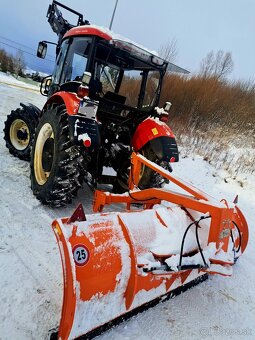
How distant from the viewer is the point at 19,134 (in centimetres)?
509

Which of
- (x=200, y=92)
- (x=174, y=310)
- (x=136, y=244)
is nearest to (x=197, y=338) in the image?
(x=174, y=310)

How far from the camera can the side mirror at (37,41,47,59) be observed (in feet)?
15.9

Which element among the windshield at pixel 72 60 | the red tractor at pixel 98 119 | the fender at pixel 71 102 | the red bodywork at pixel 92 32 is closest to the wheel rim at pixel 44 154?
the red tractor at pixel 98 119

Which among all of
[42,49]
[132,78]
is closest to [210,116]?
[132,78]

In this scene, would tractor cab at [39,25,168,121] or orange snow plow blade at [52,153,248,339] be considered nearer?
orange snow plow blade at [52,153,248,339]

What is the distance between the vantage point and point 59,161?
125 inches

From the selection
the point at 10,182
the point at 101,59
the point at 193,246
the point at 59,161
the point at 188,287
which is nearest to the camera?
the point at 193,246

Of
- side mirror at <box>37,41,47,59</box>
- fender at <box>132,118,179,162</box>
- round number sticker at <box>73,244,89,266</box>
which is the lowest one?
round number sticker at <box>73,244,89,266</box>

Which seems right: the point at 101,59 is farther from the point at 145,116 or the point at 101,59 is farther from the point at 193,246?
the point at 193,246

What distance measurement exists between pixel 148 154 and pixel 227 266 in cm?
188

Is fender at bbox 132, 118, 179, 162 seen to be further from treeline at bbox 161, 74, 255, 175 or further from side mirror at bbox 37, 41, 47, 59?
treeline at bbox 161, 74, 255, 175

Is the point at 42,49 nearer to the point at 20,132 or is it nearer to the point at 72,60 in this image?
the point at 72,60

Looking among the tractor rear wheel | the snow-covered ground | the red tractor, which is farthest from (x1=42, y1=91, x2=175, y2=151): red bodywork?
the snow-covered ground

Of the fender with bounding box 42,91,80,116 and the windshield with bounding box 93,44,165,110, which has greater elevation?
the windshield with bounding box 93,44,165,110
